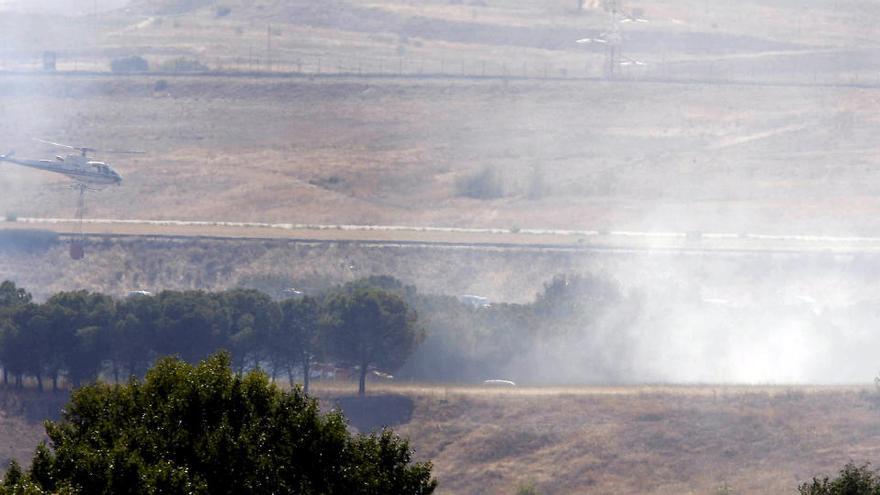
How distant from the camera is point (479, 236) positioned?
100500 mm

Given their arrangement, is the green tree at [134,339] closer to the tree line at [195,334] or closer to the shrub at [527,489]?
the tree line at [195,334]

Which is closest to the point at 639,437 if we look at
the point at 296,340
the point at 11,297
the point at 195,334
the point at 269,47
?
the point at 296,340

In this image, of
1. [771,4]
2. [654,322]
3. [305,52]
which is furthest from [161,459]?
[771,4]

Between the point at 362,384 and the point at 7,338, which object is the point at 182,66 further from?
the point at 362,384

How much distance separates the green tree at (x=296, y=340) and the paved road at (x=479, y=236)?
28618mm

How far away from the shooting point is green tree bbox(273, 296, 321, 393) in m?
68.8

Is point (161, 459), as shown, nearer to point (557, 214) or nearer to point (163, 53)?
point (557, 214)

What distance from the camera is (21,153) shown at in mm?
123812

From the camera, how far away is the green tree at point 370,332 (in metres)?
68.4

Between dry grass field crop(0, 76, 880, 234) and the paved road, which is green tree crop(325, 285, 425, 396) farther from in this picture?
dry grass field crop(0, 76, 880, 234)

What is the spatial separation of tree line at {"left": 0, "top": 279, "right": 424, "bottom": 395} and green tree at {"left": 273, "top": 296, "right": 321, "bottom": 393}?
1.8 inches

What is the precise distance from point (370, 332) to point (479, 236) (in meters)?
Result: 33.0

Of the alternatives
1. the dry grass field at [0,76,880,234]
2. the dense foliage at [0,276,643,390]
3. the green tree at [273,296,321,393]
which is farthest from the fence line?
the green tree at [273,296,321,393]

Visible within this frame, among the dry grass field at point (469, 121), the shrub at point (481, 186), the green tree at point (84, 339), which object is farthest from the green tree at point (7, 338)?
the shrub at point (481, 186)
